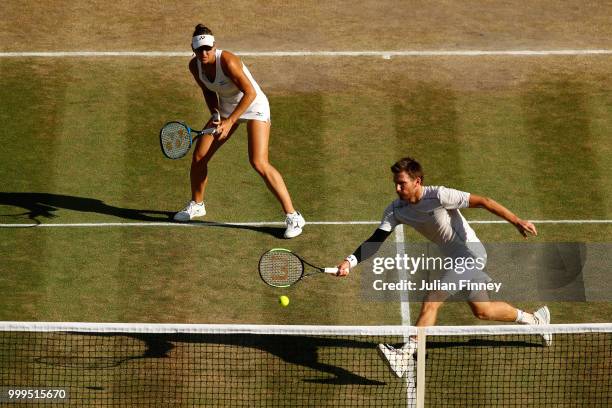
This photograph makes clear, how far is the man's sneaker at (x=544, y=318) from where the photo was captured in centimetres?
1275

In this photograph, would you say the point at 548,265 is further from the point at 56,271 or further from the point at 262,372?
the point at 56,271

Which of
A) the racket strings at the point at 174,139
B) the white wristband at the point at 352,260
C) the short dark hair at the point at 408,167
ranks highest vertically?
the racket strings at the point at 174,139

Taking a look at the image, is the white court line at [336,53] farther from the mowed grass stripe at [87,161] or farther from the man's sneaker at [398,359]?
the man's sneaker at [398,359]

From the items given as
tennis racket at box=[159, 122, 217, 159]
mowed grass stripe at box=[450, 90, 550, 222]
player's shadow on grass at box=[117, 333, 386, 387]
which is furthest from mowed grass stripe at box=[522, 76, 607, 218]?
tennis racket at box=[159, 122, 217, 159]

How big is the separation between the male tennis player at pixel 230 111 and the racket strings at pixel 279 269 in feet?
6.17

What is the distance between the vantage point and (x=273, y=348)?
41.9 ft

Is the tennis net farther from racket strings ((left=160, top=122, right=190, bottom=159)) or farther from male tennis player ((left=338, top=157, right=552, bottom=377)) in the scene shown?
racket strings ((left=160, top=122, right=190, bottom=159))

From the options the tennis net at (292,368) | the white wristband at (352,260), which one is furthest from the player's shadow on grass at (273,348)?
the white wristband at (352,260)

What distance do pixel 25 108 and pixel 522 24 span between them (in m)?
7.18

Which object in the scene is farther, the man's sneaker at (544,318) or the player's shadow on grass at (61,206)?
the player's shadow on grass at (61,206)

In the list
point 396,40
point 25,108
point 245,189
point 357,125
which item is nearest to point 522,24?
point 396,40

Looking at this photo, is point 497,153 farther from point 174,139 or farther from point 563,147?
point 174,139

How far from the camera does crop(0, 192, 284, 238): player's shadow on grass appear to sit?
15.1 m

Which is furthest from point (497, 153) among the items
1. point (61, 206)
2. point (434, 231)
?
point (61, 206)
